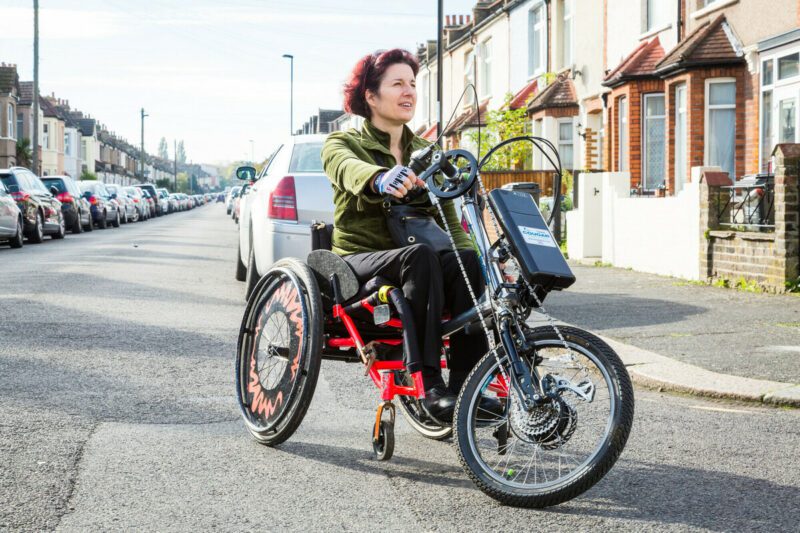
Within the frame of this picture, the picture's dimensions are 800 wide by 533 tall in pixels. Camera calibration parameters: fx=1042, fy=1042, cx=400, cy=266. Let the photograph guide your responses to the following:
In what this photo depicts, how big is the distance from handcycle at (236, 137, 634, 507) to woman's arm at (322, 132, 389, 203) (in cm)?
21

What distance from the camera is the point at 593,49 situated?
83.9 ft

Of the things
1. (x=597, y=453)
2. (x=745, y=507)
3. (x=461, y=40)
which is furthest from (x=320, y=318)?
(x=461, y=40)

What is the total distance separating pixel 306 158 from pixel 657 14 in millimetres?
14537

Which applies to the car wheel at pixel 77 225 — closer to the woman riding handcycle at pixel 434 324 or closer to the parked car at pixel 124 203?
the parked car at pixel 124 203

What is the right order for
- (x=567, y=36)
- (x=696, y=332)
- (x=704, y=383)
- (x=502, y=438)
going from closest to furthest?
(x=502, y=438), (x=704, y=383), (x=696, y=332), (x=567, y=36)

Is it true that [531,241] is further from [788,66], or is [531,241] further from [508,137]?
[508,137]

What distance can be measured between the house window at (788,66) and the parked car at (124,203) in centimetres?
2802

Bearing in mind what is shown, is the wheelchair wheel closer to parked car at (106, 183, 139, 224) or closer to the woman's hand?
the woman's hand

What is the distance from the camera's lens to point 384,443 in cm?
449

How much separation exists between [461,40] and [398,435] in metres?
37.3

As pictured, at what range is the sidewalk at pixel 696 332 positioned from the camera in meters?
6.57

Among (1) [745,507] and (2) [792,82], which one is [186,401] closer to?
(1) [745,507]

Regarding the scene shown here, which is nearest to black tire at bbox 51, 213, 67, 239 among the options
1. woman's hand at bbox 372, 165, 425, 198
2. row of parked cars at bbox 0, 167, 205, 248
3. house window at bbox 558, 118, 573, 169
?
row of parked cars at bbox 0, 167, 205, 248

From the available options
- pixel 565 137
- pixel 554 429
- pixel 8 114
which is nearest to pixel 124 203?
pixel 565 137
